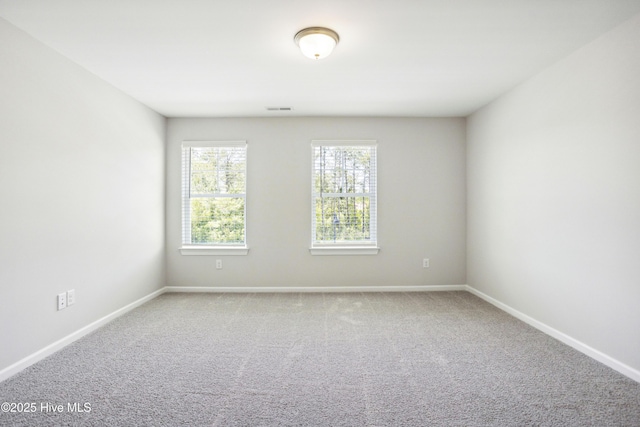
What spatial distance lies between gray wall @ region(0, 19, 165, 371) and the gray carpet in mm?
330

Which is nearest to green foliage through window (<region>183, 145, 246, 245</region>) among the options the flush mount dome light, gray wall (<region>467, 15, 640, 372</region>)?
the flush mount dome light

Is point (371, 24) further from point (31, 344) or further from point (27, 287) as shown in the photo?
point (31, 344)

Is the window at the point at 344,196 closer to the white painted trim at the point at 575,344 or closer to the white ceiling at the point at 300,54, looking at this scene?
the white ceiling at the point at 300,54

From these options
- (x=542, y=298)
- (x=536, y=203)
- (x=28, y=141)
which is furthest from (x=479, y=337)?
(x=28, y=141)

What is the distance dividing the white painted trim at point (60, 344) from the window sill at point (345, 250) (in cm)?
226

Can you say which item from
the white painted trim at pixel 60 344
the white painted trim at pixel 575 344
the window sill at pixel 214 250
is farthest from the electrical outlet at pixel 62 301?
the white painted trim at pixel 575 344

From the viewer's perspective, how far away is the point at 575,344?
242 cm

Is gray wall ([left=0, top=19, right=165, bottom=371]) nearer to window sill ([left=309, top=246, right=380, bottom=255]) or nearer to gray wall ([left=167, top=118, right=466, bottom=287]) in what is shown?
gray wall ([left=167, top=118, right=466, bottom=287])

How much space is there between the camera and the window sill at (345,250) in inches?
161

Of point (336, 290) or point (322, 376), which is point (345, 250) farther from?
point (322, 376)

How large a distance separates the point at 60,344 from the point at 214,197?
7.28 feet

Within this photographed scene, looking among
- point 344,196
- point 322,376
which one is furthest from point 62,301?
point 344,196

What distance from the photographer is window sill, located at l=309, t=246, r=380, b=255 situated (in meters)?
4.08

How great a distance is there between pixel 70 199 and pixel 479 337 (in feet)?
12.3
